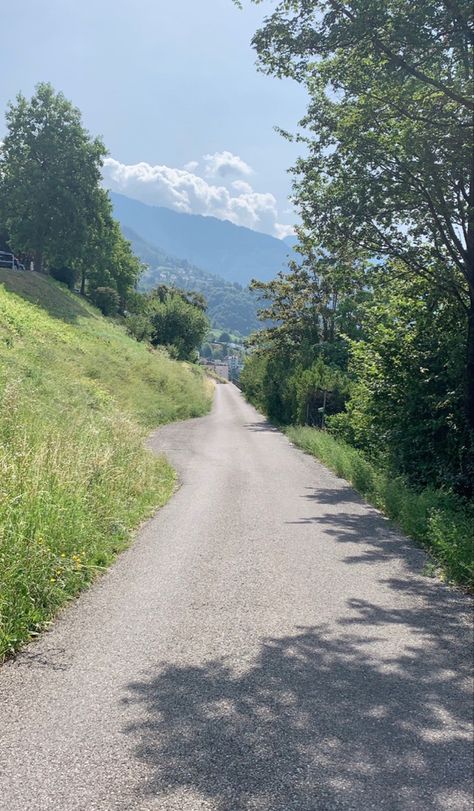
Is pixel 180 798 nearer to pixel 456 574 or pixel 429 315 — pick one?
pixel 456 574

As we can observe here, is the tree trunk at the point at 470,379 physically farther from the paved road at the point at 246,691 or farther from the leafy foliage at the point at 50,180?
the leafy foliage at the point at 50,180

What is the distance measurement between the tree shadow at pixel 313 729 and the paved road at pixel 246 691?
0.01m

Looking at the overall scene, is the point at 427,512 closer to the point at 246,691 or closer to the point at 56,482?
the point at 56,482

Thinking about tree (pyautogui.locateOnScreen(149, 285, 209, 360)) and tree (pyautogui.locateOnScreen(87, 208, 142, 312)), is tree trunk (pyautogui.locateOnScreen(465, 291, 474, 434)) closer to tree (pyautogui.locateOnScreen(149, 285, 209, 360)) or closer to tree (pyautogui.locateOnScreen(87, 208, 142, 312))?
tree (pyautogui.locateOnScreen(87, 208, 142, 312))

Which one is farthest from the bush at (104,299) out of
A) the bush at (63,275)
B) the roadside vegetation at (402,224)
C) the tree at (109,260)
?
the roadside vegetation at (402,224)

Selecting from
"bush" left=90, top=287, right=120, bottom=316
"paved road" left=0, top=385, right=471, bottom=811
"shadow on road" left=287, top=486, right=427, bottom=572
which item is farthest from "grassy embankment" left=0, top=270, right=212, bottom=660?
"bush" left=90, top=287, right=120, bottom=316

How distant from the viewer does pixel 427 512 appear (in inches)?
347

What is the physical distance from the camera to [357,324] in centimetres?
2894

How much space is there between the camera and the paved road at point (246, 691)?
9.32 feet

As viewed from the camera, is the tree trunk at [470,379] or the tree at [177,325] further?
the tree at [177,325]

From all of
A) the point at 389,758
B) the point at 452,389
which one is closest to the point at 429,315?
the point at 452,389

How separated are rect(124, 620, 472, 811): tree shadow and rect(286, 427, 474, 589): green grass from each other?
2.20m

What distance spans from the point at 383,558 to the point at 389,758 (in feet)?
14.4

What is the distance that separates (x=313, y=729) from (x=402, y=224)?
1157 cm
